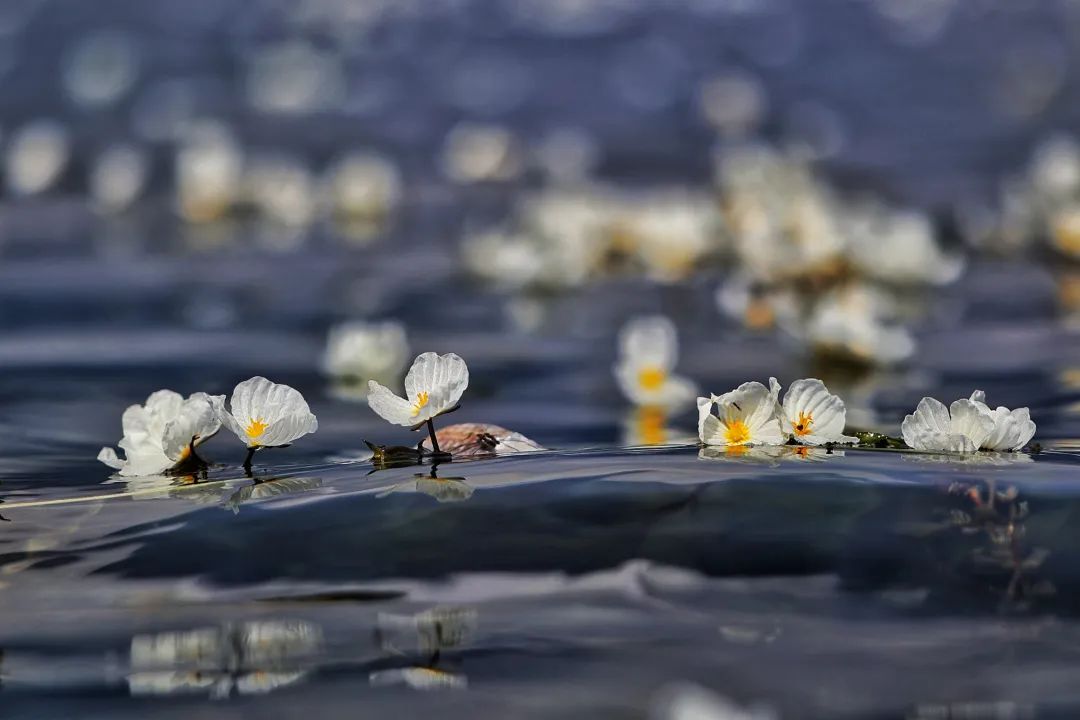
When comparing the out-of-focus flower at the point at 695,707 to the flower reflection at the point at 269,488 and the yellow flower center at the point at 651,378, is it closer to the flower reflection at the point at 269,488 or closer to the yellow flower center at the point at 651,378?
the flower reflection at the point at 269,488

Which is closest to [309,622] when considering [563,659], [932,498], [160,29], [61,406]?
[563,659]

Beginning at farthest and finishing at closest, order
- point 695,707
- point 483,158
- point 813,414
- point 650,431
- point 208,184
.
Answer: point 483,158 → point 208,184 → point 650,431 → point 813,414 → point 695,707

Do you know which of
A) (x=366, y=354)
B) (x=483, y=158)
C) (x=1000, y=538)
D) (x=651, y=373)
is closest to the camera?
(x=1000, y=538)

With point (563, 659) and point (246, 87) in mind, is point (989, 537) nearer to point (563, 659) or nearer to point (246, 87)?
point (563, 659)

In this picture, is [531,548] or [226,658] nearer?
[226,658]

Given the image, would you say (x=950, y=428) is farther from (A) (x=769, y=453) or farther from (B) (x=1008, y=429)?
(A) (x=769, y=453)

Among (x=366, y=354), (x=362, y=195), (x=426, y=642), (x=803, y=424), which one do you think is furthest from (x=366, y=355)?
(x=362, y=195)
